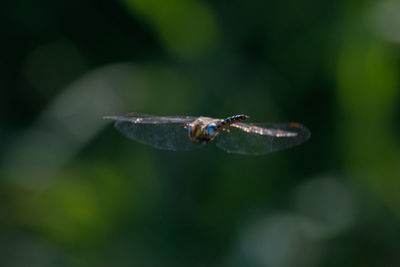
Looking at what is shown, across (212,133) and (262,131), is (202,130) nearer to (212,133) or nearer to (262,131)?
(212,133)

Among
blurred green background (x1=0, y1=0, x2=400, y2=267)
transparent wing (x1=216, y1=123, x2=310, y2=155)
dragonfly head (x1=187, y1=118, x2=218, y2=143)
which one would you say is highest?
blurred green background (x1=0, y1=0, x2=400, y2=267)

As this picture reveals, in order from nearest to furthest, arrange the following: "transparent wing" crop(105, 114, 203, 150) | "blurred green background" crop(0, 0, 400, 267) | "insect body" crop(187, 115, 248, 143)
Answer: "insect body" crop(187, 115, 248, 143) < "transparent wing" crop(105, 114, 203, 150) < "blurred green background" crop(0, 0, 400, 267)

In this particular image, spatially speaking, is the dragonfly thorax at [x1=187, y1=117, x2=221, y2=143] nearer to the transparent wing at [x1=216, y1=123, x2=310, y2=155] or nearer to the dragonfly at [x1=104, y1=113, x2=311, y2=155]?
the dragonfly at [x1=104, y1=113, x2=311, y2=155]

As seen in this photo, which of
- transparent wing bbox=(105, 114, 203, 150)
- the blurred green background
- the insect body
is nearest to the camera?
the insect body

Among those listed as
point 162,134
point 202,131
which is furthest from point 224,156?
point 202,131

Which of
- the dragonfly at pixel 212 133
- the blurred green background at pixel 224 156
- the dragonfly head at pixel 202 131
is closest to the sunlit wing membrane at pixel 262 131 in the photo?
the dragonfly at pixel 212 133

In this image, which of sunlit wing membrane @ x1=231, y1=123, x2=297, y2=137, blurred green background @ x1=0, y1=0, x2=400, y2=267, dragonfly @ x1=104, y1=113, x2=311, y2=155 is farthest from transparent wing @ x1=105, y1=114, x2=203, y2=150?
blurred green background @ x1=0, y1=0, x2=400, y2=267

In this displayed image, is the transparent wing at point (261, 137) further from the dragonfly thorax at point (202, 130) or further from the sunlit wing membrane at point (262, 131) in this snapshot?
the dragonfly thorax at point (202, 130)
